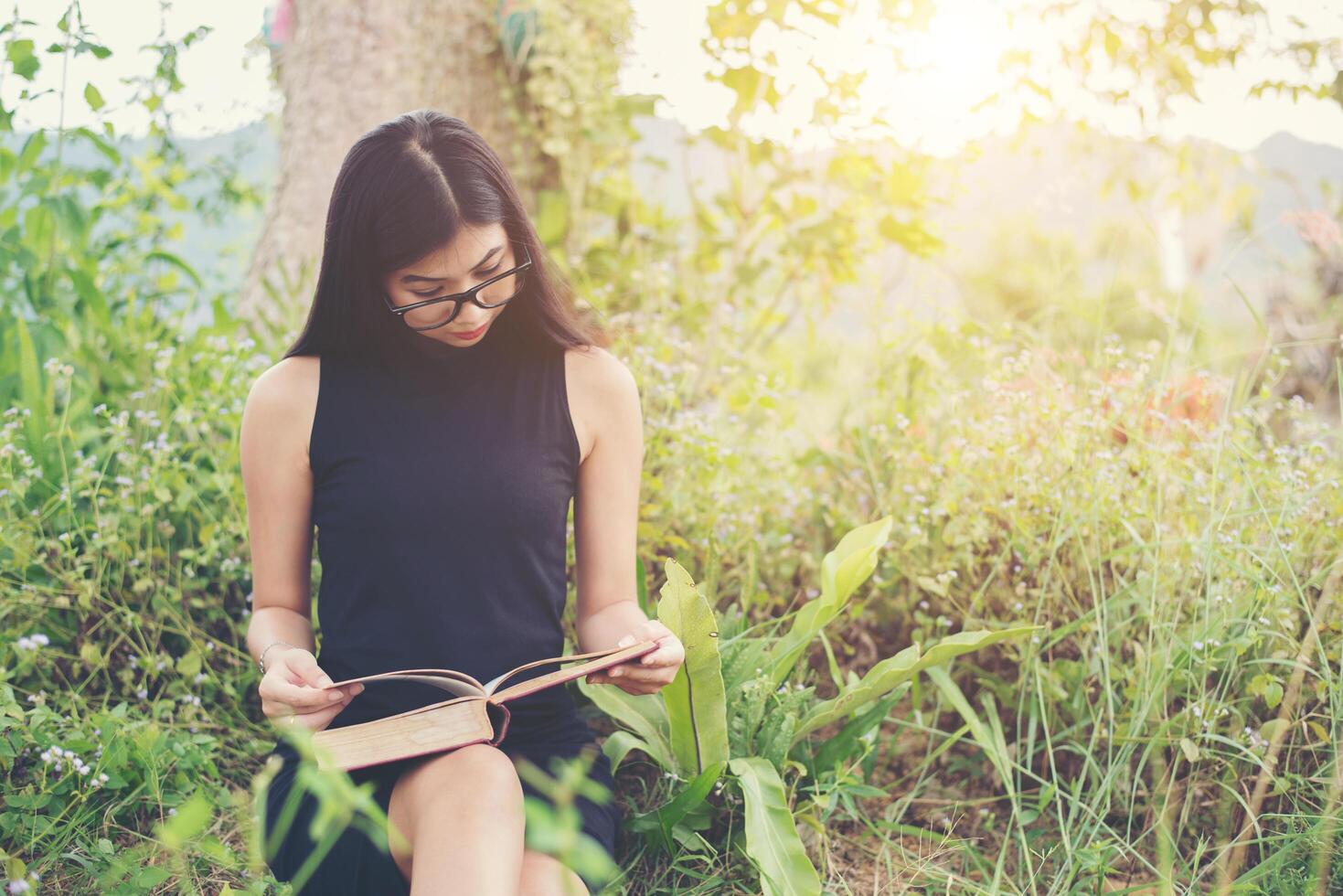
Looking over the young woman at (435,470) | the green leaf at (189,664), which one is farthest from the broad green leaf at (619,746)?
the green leaf at (189,664)

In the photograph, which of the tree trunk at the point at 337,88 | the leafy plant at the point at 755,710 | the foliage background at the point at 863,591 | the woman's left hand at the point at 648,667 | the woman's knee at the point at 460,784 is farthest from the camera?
the tree trunk at the point at 337,88

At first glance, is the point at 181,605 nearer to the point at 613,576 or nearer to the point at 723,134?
the point at 613,576

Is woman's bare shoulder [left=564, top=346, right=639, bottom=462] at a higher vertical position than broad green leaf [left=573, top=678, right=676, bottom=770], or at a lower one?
higher

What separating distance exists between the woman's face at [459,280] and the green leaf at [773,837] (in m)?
0.88

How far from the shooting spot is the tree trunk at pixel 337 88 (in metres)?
3.57

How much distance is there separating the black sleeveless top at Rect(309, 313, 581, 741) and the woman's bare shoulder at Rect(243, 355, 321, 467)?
0.02 meters

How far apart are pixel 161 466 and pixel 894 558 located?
1.73 m

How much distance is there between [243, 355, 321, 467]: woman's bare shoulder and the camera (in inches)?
66.9

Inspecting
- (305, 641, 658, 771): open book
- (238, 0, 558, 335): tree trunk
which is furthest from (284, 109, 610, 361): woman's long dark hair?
(238, 0, 558, 335): tree trunk

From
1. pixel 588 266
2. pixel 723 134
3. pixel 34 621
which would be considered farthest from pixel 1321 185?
pixel 34 621

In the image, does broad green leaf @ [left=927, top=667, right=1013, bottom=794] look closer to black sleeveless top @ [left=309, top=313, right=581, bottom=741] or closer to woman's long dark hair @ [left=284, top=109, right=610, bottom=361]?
black sleeveless top @ [left=309, top=313, right=581, bottom=741]

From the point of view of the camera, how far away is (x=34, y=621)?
208 centimetres

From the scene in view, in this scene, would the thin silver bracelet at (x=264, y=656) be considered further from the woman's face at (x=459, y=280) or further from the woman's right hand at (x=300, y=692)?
the woman's face at (x=459, y=280)

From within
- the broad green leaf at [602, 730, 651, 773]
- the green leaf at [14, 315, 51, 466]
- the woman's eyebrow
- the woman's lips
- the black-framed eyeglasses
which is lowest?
the broad green leaf at [602, 730, 651, 773]
